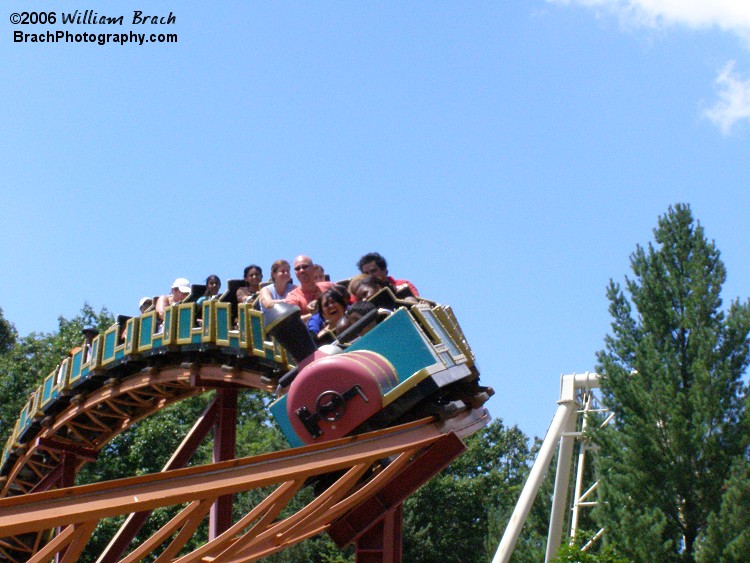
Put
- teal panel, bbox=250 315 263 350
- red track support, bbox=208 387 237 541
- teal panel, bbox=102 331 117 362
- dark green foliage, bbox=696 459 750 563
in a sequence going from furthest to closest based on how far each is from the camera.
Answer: dark green foliage, bbox=696 459 750 563
teal panel, bbox=102 331 117 362
red track support, bbox=208 387 237 541
teal panel, bbox=250 315 263 350

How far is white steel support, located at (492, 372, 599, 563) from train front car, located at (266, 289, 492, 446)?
23.2 ft

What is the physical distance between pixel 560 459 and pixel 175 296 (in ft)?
19.7

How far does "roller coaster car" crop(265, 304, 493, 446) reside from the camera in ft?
16.6

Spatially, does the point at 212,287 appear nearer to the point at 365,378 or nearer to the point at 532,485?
the point at 365,378

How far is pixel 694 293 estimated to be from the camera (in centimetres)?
1110

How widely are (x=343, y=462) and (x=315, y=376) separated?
67 cm

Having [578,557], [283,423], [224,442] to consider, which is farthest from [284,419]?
[578,557]

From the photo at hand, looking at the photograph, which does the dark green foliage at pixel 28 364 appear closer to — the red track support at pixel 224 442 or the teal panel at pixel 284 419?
the red track support at pixel 224 442

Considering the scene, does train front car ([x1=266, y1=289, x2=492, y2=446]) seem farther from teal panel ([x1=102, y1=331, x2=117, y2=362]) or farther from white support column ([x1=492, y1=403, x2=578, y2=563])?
white support column ([x1=492, y1=403, x2=578, y2=563])

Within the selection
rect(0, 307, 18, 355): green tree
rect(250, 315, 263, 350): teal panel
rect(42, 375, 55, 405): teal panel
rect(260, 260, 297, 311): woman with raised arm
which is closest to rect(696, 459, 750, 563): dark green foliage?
rect(250, 315, 263, 350): teal panel

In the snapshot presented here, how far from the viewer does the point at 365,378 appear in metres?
5.02

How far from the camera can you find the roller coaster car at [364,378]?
5047 mm

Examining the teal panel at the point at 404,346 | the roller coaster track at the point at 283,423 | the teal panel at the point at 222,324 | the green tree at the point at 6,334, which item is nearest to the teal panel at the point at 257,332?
the roller coaster track at the point at 283,423

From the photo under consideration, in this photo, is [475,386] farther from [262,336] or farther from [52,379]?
[52,379]
